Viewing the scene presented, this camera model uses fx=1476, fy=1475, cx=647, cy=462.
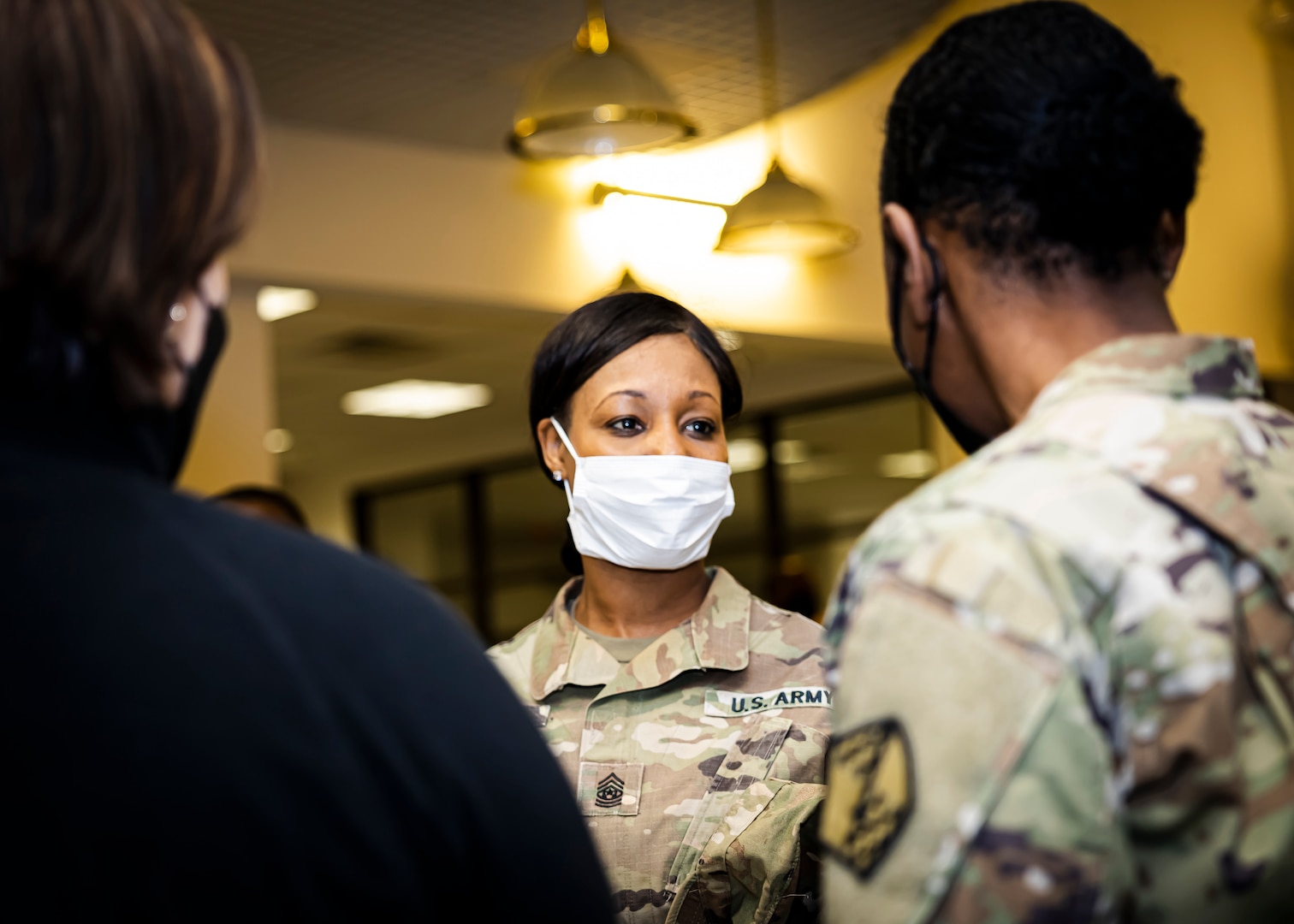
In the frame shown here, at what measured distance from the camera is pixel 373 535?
12.4 meters

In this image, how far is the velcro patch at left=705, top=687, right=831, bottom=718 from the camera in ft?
6.71

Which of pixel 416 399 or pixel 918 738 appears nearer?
pixel 918 738

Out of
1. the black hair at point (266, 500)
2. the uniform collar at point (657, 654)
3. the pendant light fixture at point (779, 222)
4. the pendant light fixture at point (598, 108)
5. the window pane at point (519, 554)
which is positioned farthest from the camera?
the window pane at point (519, 554)

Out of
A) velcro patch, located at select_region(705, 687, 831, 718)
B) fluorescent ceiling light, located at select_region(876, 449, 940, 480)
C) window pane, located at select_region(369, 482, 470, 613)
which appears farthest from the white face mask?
window pane, located at select_region(369, 482, 470, 613)

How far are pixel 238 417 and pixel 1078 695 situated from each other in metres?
4.84

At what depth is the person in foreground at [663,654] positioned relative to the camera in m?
1.89

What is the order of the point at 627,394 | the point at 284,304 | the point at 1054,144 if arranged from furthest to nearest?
the point at 284,304
the point at 627,394
the point at 1054,144

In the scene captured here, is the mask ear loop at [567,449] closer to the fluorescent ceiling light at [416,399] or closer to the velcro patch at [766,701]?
the velcro patch at [766,701]

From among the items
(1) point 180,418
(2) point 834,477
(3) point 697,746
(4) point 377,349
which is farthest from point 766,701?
(2) point 834,477

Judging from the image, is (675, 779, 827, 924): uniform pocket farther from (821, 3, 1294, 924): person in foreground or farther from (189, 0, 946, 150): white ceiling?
(189, 0, 946, 150): white ceiling

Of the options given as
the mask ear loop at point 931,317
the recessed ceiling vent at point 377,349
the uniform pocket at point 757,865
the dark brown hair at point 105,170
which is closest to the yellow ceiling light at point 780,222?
the uniform pocket at point 757,865

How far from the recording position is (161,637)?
0.85m

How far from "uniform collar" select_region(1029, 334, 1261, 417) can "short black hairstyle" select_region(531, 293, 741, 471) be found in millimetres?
1152

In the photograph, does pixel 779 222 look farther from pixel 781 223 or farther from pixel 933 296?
pixel 933 296
